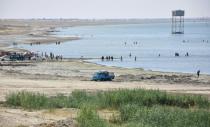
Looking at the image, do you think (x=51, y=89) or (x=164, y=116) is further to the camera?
(x=51, y=89)

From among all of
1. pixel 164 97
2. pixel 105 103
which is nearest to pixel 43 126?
pixel 105 103

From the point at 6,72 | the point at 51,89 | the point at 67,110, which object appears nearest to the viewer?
the point at 67,110

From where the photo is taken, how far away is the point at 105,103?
27891 mm

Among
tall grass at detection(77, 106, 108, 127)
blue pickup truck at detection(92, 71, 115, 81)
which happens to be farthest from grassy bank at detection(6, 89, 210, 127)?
blue pickup truck at detection(92, 71, 115, 81)

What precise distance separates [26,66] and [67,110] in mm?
34947

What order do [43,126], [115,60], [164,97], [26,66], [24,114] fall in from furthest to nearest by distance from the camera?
[115,60], [26,66], [164,97], [24,114], [43,126]

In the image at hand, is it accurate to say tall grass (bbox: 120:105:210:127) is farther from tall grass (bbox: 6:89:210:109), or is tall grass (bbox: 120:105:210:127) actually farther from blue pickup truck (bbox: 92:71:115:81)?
blue pickup truck (bbox: 92:71:115:81)

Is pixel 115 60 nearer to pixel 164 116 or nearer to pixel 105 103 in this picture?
pixel 105 103

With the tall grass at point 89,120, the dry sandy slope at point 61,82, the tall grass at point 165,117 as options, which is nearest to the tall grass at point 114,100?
the dry sandy slope at point 61,82

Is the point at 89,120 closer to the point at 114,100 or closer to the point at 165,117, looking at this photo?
the point at 165,117

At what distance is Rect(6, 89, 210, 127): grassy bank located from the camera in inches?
872

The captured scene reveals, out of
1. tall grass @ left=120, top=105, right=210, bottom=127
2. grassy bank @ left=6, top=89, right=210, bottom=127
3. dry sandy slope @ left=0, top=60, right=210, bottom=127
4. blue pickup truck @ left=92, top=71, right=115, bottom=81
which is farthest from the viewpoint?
blue pickup truck @ left=92, top=71, right=115, bottom=81

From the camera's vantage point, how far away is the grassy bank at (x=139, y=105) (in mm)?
22156

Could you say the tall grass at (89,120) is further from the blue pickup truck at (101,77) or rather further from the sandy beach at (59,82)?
the blue pickup truck at (101,77)
